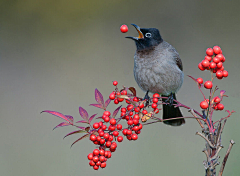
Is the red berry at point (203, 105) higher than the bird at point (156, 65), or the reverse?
the bird at point (156, 65)

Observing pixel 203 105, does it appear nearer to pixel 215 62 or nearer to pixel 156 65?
pixel 215 62

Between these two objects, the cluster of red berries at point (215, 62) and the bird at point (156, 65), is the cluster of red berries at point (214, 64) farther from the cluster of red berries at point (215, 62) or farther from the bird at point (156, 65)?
the bird at point (156, 65)

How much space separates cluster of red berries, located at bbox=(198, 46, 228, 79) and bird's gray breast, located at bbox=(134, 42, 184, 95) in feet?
3.35

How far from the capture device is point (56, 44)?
13.7 feet

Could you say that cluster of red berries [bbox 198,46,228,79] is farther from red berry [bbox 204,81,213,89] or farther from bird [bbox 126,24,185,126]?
bird [bbox 126,24,185,126]

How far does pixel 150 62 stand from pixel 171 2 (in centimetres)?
239

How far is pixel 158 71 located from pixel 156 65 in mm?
50

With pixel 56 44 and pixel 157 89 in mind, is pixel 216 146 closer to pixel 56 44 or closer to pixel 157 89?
pixel 157 89

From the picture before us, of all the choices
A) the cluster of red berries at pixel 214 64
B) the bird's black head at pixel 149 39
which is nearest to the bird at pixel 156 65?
the bird's black head at pixel 149 39

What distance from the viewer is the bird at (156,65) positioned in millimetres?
2051

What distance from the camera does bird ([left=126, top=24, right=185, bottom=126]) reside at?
2051 millimetres

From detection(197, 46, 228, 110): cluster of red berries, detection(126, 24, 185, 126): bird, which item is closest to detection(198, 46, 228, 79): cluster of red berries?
detection(197, 46, 228, 110): cluster of red berries

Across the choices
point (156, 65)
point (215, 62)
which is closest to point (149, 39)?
point (156, 65)

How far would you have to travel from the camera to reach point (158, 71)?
2.04 m
